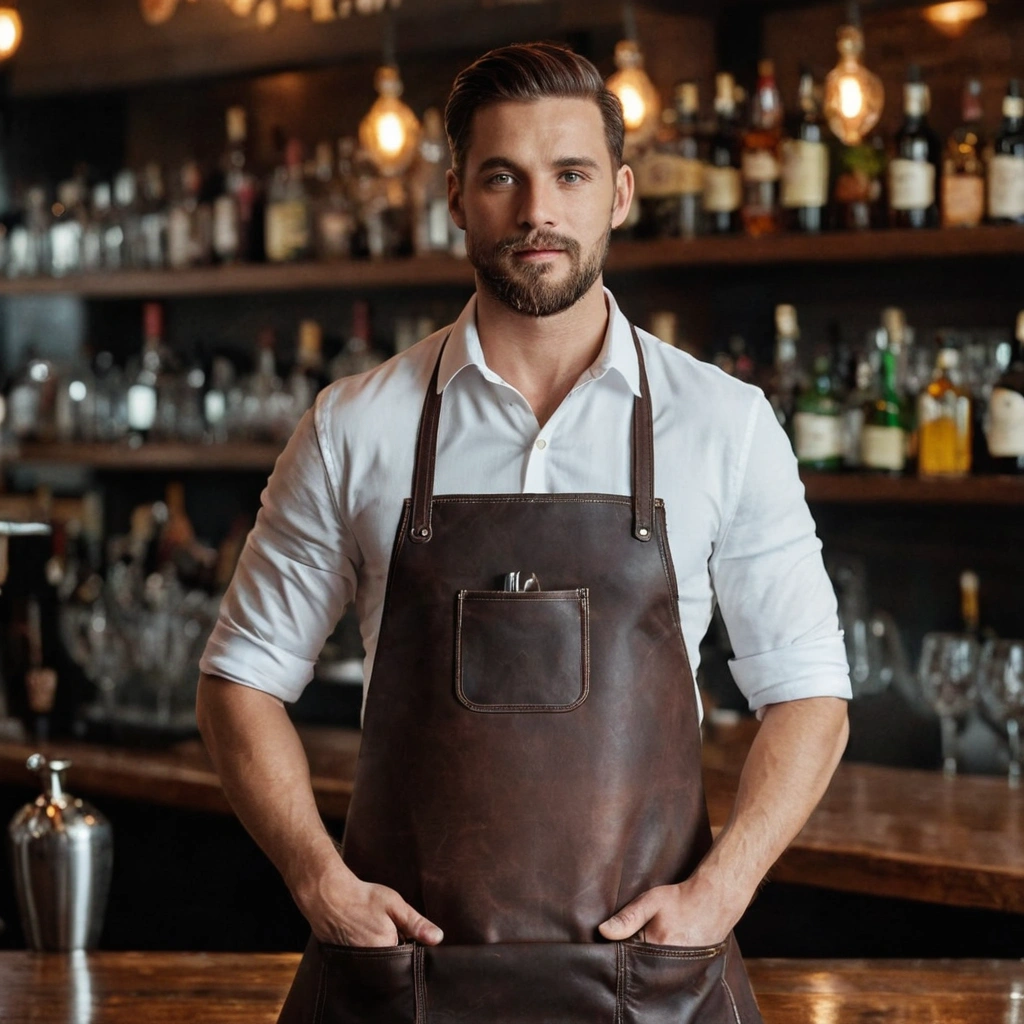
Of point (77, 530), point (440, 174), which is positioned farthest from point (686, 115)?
point (77, 530)

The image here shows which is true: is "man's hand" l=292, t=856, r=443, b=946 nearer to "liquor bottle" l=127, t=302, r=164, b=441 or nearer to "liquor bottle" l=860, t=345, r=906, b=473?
"liquor bottle" l=860, t=345, r=906, b=473

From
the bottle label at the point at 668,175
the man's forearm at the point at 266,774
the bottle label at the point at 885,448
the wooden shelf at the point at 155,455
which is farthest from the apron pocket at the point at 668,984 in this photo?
the wooden shelf at the point at 155,455

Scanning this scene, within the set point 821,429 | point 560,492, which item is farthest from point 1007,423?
point 560,492

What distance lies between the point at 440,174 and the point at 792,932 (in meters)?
1.74

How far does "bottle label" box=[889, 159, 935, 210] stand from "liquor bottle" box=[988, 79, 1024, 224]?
11 cm

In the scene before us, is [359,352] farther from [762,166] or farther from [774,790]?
[774,790]

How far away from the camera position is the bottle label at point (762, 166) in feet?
9.66

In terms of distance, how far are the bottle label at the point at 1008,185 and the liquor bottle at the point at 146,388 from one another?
77.2 inches

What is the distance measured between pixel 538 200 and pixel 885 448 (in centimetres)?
152

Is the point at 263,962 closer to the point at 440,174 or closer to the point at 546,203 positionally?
the point at 546,203

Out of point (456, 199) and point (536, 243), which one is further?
point (456, 199)

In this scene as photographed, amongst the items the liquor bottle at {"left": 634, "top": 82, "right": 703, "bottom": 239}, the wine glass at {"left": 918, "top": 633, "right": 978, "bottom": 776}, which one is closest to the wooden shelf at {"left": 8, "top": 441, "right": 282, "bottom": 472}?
the liquor bottle at {"left": 634, "top": 82, "right": 703, "bottom": 239}

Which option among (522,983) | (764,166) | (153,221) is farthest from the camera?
(153,221)

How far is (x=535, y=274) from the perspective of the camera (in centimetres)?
151
